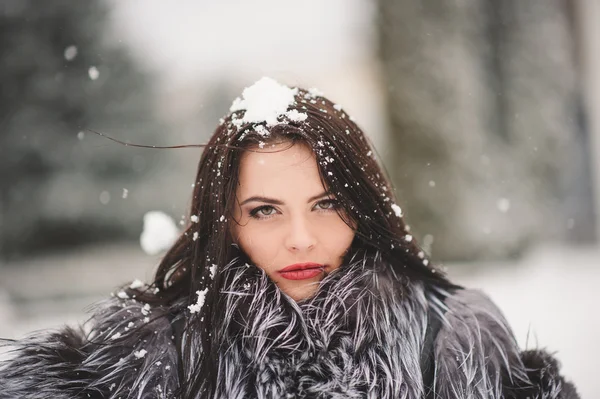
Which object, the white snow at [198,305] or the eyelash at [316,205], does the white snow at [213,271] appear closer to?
the white snow at [198,305]

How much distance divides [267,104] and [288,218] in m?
0.32

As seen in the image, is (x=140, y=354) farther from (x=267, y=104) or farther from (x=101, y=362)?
(x=267, y=104)

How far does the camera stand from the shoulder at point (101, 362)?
138cm

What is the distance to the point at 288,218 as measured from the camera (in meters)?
1.45

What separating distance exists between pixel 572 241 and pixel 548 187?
102 centimetres

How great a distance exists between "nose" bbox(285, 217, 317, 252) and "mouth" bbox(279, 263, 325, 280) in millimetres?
55

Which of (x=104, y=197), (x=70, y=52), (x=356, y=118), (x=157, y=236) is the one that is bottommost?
(x=157, y=236)

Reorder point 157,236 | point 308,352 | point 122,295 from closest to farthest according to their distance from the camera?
point 308,352, point 122,295, point 157,236

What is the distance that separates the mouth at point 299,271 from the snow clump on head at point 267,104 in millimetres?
390

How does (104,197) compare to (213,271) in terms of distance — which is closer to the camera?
(213,271)

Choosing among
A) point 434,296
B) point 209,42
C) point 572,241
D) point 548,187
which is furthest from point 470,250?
point 434,296

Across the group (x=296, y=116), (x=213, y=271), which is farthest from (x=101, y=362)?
(x=296, y=116)

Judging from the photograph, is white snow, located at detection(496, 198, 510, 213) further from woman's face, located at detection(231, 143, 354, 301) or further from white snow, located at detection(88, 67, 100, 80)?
woman's face, located at detection(231, 143, 354, 301)

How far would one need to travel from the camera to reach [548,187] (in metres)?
6.00
